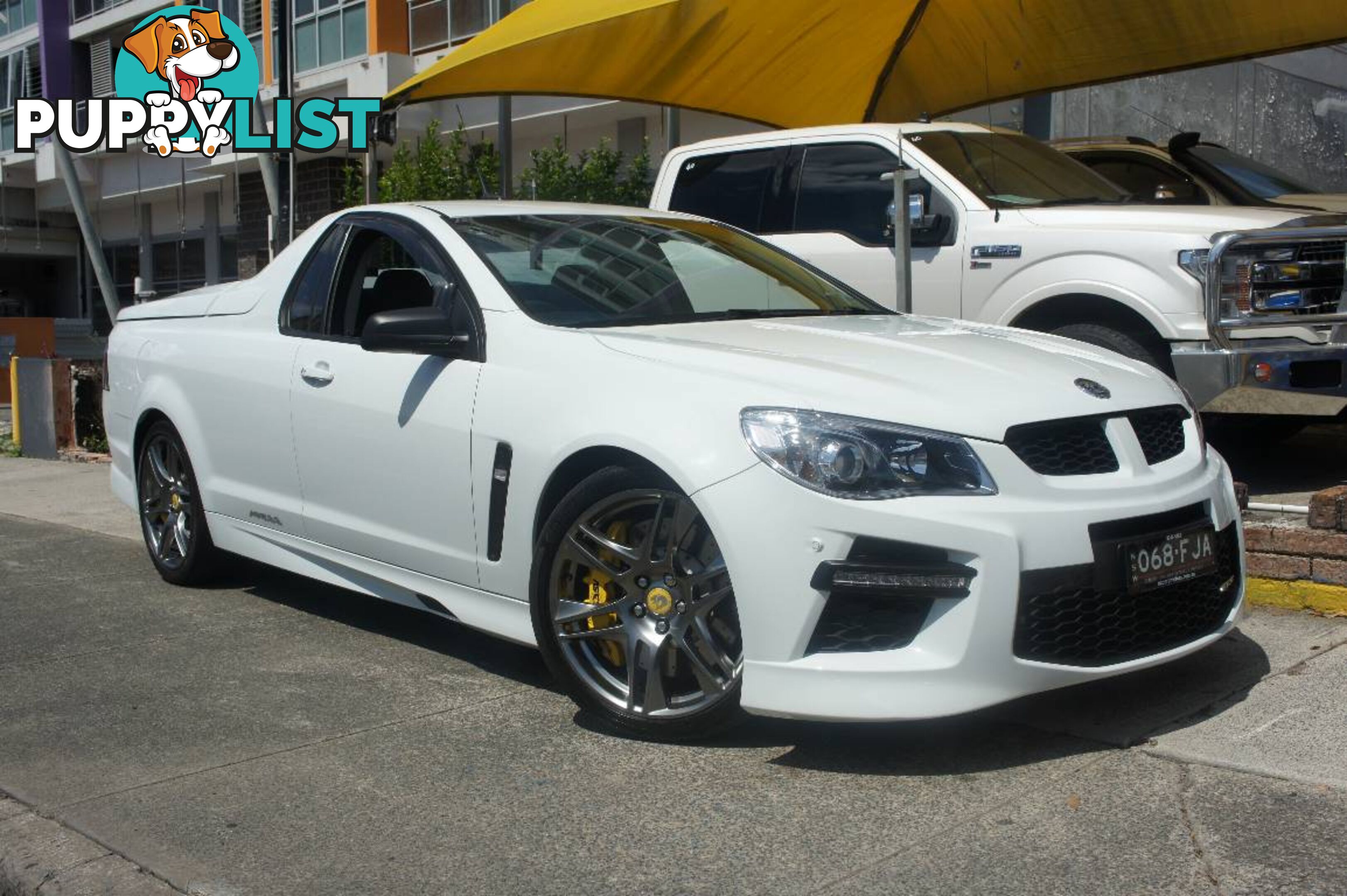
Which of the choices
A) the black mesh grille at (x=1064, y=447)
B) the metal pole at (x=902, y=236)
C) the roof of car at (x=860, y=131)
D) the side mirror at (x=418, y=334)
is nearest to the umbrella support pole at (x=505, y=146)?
the roof of car at (x=860, y=131)

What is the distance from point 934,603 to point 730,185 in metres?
5.39

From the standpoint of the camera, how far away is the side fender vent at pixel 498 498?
15.2 feet

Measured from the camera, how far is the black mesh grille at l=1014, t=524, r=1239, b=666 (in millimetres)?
3840

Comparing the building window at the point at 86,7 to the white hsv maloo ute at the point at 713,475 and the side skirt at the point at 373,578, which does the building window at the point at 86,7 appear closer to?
the side skirt at the point at 373,578

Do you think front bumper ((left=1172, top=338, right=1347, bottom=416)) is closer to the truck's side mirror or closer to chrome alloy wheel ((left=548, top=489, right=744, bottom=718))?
the truck's side mirror

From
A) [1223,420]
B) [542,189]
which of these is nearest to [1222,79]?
[542,189]

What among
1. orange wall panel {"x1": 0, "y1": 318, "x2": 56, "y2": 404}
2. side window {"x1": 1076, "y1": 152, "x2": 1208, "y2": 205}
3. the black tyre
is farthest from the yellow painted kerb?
orange wall panel {"x1": 0, "y1": 318, "x2": 56, "y2": 404}

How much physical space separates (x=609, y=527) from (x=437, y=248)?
1.50 m

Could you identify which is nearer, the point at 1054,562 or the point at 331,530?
the point at 1054,562

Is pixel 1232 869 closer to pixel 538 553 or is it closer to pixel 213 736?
pixel 538 553

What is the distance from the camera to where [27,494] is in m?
10.9

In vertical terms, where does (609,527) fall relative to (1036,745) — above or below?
above

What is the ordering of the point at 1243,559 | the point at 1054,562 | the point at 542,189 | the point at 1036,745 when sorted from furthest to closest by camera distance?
the point at 542,189, the point at 1243,559, the point at 1036,745, the point at 1054,562

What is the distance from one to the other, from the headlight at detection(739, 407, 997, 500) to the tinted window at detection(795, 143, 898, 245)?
413 cm
